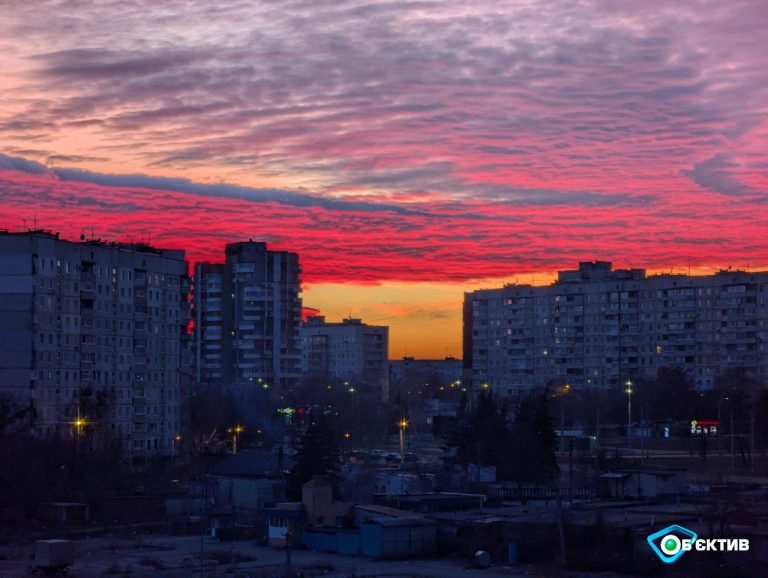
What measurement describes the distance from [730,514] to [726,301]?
2114 inches

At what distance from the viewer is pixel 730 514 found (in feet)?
119

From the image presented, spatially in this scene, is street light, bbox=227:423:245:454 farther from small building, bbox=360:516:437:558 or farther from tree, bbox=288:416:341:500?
small building, bbox=360:516:437:558

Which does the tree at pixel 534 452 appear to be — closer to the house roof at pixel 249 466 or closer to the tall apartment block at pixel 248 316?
the house roof at pixel 249 466

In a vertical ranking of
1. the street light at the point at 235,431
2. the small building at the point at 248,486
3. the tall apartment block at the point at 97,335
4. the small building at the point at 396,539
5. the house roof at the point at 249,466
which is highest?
the tall apartment block at the point at 97,335

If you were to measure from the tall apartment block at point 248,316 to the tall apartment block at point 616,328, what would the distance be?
615 inches

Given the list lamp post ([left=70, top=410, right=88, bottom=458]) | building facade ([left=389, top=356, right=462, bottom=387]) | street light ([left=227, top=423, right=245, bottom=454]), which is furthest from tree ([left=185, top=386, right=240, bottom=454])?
building facade ([left=389, top=356, right=462, bottom=387])

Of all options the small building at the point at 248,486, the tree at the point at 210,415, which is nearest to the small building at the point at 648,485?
the small building at the point at 248,486

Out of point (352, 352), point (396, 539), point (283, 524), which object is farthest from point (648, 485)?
point (352, 352)

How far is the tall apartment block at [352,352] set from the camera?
14062cm

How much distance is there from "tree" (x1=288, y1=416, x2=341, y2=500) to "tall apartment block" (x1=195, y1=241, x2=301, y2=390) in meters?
57.2

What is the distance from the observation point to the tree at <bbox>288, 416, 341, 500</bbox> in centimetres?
4341

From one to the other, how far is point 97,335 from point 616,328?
47329mm

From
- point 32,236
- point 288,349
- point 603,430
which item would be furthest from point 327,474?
point 288,349

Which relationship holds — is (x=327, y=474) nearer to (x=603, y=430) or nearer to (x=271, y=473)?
(x=271, y=473)
